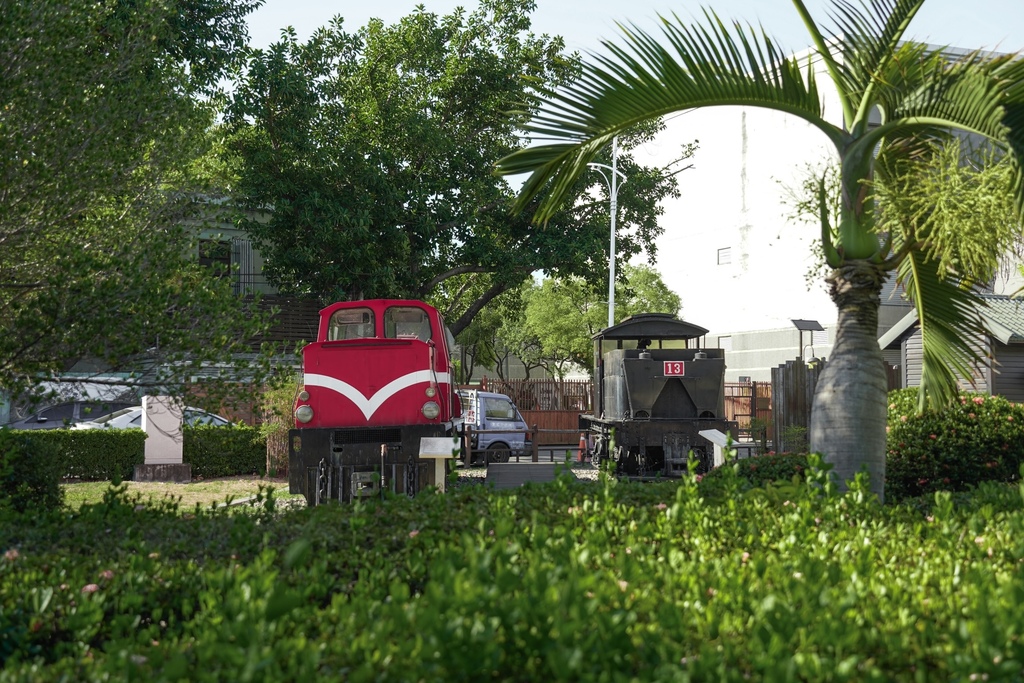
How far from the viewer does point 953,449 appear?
463 inches

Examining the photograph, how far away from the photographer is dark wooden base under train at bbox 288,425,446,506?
40.2 ft

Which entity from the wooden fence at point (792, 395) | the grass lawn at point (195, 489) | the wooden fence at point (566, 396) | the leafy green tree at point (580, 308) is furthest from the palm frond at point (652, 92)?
the leafy green tree at point (580, 308)

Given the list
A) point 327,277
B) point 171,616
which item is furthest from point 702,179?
point 171,616

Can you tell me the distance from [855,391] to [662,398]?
11.3m

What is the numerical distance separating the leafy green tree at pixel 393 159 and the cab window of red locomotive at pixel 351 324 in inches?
368

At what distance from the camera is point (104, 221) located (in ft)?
35.3

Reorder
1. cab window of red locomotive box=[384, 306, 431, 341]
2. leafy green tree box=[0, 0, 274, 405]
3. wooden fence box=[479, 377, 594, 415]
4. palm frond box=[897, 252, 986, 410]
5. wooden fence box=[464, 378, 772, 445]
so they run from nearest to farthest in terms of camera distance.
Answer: palm frond box=[897, 252, 986, 410]
leafy green tree box=[0, 0, 274, 405]
cab window of red locomotive box=[384, 306, 431, 341]
wooden fence box=[464, 378, 772, 445]
wooden fence box=[479, 377, 594, 415]

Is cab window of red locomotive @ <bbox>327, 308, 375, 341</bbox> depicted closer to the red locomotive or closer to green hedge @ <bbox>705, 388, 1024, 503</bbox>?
the red locomotive

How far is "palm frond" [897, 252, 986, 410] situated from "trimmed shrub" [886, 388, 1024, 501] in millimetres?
3797

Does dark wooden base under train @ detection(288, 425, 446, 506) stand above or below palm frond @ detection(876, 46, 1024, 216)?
below

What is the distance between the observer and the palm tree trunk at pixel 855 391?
698 centimetres

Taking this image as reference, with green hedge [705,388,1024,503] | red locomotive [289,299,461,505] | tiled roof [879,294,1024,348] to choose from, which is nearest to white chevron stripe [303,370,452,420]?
red locomotive [289,299,461,505]

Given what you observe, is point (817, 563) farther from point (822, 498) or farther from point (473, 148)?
point (473, 148)

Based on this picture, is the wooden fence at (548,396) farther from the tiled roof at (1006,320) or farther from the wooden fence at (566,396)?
the tiled roof at (1006,320)
